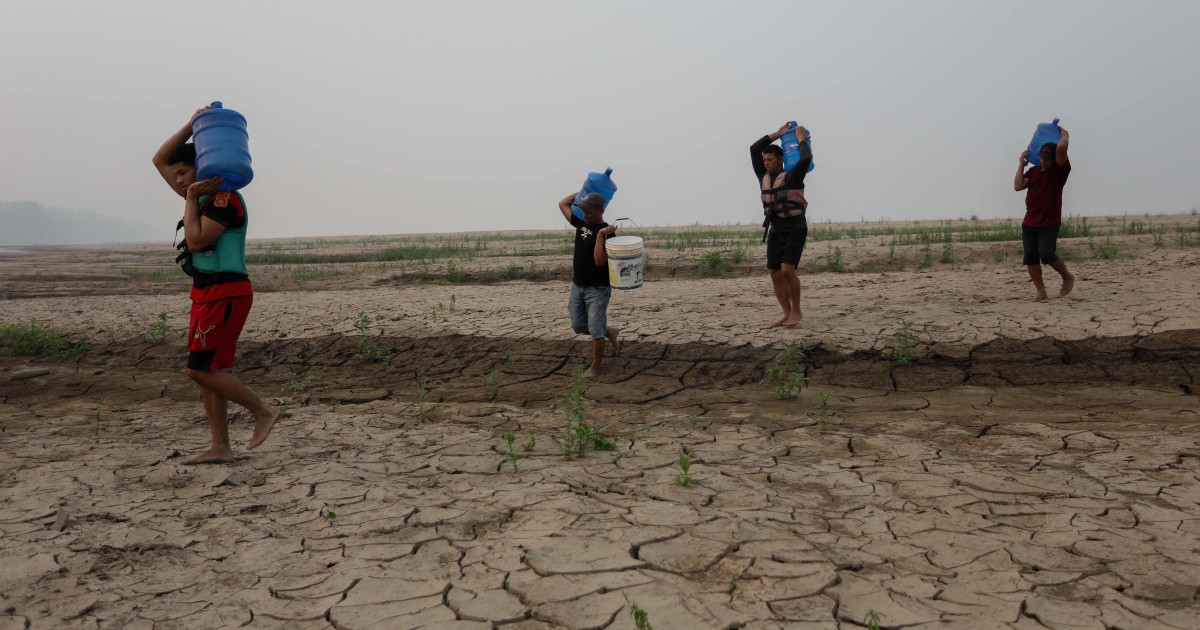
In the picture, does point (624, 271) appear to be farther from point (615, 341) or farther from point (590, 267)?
point (615, 341)

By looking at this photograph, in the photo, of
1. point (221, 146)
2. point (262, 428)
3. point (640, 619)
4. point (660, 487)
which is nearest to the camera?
point (640, 619)

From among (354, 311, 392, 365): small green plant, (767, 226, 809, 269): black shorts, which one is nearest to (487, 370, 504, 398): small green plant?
(354, 311, 392, 365): small green plant

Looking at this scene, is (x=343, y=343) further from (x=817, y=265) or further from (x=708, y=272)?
(x=817, y=265)

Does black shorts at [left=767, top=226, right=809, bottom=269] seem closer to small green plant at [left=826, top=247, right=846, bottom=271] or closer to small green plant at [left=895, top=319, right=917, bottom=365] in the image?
small green plant at [left=895, top=319, right=917, bottom=365]

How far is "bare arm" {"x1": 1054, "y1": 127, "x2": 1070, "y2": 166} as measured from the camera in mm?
6996


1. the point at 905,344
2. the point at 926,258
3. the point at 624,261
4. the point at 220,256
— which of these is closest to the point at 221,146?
the point at 220,256

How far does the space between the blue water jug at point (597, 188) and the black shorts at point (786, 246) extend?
1.49 meters

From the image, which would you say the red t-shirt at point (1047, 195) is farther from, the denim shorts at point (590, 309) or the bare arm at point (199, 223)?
the bare arm at point (199, 223)

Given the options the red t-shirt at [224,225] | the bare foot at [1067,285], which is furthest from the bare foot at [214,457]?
the bare foot at [1067,285]

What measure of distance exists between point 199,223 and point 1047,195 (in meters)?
7.07

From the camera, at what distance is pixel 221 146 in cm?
391

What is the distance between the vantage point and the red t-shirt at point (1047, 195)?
7230 mm

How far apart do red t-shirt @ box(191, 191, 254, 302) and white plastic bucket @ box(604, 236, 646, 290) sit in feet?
8.61

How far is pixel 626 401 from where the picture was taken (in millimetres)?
5848
